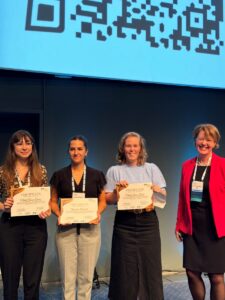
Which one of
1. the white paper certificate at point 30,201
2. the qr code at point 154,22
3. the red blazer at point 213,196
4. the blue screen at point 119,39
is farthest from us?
the qr code at point 154,22

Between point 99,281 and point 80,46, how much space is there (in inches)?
96.4

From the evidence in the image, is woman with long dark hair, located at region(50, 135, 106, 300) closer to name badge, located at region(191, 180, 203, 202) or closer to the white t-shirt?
the white t-shirt

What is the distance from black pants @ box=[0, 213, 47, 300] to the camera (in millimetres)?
2518

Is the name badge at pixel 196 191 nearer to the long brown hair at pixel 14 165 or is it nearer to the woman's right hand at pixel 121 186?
the woman's right hand at pixel 121 186

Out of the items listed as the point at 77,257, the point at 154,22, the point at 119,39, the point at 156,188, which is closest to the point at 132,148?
the point at 156,188

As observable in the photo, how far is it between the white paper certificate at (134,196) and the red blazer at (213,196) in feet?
0.97

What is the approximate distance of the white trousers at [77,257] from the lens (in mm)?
2684

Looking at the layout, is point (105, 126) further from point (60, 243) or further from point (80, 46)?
point (60, 243)

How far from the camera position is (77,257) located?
8.96ft

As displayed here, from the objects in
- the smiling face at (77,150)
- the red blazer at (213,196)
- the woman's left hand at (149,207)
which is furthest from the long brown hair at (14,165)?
the red blazer at (213,196)

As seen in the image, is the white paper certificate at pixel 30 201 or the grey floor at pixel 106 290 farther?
the grey floor at pixel 106 290

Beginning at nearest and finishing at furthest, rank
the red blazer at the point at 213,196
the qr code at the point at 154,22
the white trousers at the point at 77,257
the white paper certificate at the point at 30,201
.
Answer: the white paper certificate at the point at 30,201 < the red blazer at the point at 213,196 < the white trousers at the point at 77,257 < the qr code at the point at 154,22

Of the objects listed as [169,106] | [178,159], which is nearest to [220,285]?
[178,159]

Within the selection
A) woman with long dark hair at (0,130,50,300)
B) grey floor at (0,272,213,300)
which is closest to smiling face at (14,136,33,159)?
woman with long dark hair at (0,130,50,300)
